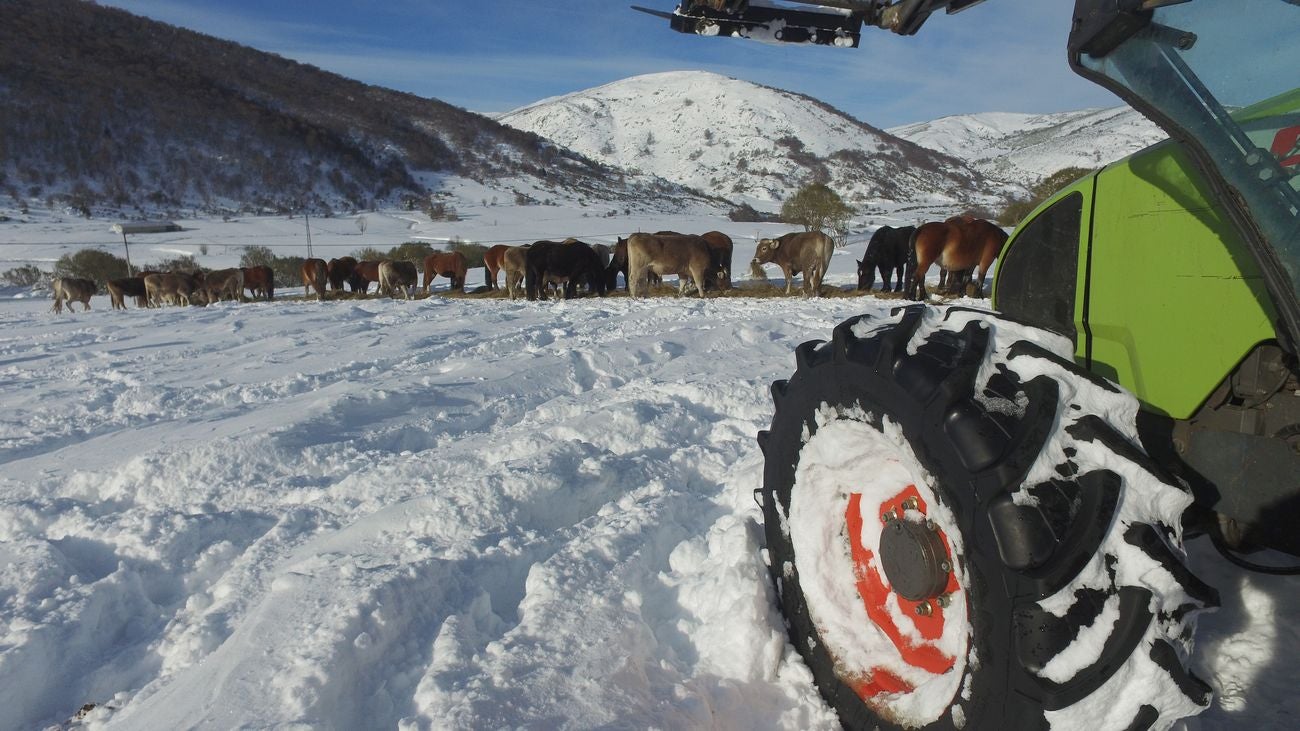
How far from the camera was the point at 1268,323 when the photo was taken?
4.20ft

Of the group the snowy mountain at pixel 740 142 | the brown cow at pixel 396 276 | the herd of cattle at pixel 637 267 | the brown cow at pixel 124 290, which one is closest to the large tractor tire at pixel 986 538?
the herd of cattle at pixel 637 267

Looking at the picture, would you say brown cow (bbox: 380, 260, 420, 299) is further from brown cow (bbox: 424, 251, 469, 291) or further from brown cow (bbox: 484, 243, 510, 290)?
brown cow (bbox: 484, 243, 510, 290)

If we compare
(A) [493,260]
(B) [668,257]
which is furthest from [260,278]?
(B) [668,257]

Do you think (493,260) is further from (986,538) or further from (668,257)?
(986,538)

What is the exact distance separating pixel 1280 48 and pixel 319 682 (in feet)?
8.22

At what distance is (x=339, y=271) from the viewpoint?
25141mm

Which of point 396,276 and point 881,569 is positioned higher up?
point 881,569

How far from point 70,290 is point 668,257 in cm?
2059

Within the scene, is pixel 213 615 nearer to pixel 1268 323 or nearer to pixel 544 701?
pixel 544 701

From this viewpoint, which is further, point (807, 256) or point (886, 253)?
point (886, 253)

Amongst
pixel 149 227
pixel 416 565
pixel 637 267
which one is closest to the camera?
pixel 416 565

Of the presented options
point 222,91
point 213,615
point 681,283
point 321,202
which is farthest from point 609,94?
point 213,615

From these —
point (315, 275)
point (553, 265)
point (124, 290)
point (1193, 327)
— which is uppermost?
point (1193, 327)

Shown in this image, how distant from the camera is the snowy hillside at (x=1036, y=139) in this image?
257 ft
